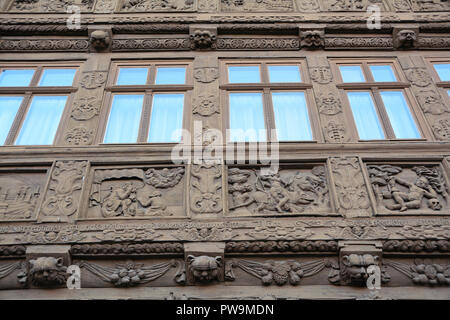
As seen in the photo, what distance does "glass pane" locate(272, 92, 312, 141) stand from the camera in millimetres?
6062

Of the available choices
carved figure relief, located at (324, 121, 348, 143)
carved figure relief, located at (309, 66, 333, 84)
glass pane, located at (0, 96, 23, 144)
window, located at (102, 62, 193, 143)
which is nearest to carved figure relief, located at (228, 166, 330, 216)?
carved figure relief, located at (324, 121, 348, 143)

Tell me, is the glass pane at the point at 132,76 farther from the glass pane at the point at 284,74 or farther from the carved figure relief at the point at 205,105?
the glass pane at the point at 284,74

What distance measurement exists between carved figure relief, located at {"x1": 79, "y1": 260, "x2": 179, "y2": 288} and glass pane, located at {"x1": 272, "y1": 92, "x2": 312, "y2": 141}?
2268 millimetres

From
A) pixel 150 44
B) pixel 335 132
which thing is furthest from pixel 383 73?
pixel 150 44

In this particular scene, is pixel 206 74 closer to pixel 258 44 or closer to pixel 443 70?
pixel 258 44

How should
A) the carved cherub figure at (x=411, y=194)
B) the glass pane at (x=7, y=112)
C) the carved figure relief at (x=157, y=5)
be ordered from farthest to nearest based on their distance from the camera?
the carved figure relief at (x=157, y=5) < the glass pane at (x=7, y=112) < the carved cherub figure at (x=411, y=194)

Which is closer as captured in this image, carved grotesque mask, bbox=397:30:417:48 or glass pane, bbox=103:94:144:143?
glass pane, bbox=103:94:144:143

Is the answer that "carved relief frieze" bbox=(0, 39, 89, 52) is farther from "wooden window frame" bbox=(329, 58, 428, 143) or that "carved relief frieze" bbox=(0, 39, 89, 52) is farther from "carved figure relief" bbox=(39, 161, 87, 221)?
"wooden window frame" bbox=(329, 58, 428, 143)

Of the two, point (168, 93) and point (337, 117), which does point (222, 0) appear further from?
point (337, 117)

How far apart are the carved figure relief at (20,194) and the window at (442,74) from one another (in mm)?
5294

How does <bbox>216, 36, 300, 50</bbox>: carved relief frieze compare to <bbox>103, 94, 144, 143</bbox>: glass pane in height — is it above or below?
above

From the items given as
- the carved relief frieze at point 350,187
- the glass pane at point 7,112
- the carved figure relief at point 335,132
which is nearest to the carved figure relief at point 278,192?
the carved relief frieze at point 350,187

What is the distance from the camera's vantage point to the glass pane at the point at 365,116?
6.06m

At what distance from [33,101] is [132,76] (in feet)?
4.58
